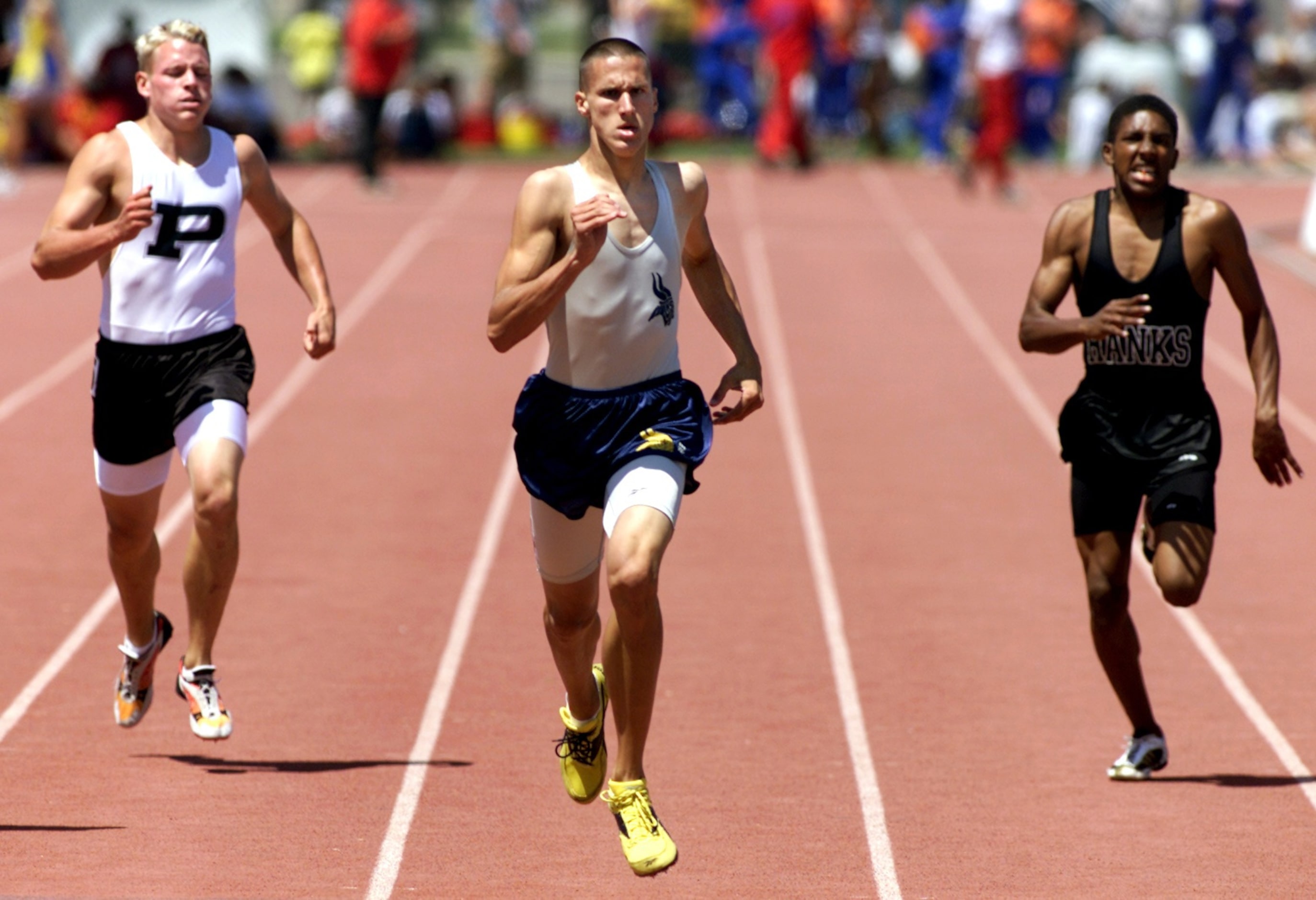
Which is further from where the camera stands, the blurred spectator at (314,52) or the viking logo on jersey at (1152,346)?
the blurred spectator at (314,52)

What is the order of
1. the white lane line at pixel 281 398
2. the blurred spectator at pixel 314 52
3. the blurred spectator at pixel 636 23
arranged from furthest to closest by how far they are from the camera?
the blurred spectator at pixel 314 52 → the blurred spectator at pixel 636 23 → the white lane line at pixel 281 398

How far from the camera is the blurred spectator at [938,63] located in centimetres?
2475

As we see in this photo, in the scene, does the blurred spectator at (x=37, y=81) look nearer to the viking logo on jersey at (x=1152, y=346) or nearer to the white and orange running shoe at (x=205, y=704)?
the white and orange running shoe at (x=205, y=704)

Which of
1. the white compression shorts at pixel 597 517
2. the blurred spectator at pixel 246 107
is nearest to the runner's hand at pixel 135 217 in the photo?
the white compression shorts at pixel 597 517

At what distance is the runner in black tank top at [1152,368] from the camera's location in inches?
242

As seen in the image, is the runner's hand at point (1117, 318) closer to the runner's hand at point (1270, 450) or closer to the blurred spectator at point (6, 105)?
the runner's hand at point (1270, 450)

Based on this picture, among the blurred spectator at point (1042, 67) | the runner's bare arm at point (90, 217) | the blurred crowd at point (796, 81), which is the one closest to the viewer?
the runner's bare arm at point (90, 217)

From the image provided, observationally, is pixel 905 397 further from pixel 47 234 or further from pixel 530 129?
pixel 530 129

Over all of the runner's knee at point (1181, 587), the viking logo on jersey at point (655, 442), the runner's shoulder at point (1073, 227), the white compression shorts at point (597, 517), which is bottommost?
the runner's knee at point (1181, 587)

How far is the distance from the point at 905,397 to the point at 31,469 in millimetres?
5133

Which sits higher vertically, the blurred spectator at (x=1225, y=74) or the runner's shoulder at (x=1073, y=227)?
the runner's shoulder at (x=1073, y=227)

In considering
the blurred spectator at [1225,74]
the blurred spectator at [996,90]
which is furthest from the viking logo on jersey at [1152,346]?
the blurred spectator at [1225,74]

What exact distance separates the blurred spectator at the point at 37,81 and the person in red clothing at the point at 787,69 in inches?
290

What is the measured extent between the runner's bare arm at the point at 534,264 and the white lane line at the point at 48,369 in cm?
601
